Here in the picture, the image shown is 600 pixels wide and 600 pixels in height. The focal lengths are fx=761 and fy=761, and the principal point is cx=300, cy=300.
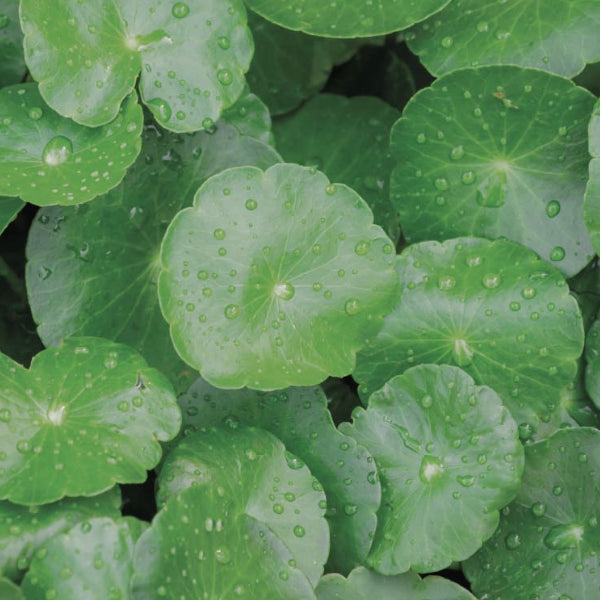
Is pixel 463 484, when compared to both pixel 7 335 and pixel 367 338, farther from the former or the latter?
pixel 7 335

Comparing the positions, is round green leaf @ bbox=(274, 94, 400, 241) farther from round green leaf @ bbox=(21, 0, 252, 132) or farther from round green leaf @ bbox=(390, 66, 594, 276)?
round green leaf @ bbox=(21, 0, 252, 132)

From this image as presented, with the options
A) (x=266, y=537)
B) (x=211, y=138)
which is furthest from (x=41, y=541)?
(x=211, y=138)

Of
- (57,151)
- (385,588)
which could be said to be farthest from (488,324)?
(57,151)

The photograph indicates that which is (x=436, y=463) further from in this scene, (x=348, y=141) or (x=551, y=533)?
(x=348, y=141)

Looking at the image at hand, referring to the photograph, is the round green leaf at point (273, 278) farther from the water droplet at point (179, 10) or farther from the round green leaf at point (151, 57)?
the water droplet at point (179, 10)

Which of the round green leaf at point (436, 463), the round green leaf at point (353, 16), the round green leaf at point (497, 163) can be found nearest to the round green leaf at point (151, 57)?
the round green leaf at point (353, 16)

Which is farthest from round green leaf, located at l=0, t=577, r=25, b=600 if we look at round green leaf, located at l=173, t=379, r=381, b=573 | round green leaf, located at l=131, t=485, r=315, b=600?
round green leaf, located at l=173, t=379, r=381, b=573
